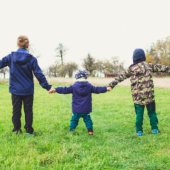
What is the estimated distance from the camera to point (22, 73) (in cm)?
394

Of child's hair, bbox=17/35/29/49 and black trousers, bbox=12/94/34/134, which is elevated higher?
child's hair, bbox=17/35/29/49

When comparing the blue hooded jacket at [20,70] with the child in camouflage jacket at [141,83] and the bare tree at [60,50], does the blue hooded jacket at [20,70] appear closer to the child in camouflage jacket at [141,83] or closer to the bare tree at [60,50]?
the child in camouflage jacket at [141,83]

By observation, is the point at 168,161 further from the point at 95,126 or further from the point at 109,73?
the point at 109,73

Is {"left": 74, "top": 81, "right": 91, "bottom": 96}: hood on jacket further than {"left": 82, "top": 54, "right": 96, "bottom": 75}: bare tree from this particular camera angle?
No

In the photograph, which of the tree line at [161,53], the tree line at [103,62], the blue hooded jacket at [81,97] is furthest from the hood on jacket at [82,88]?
the tree line at [161,53]

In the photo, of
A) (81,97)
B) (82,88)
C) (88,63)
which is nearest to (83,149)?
(81,97)

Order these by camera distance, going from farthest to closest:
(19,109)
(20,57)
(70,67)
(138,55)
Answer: (70,67) → (138,55) → (19,109) → (20,57)

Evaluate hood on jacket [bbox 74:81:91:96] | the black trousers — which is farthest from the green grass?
hood on jacket [bbox 74:81:91:96]

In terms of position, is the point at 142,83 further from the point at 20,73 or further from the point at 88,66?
the point at 88,66

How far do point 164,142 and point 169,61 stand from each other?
4987 cm

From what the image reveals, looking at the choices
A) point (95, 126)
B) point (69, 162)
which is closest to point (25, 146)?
point (69, 162)

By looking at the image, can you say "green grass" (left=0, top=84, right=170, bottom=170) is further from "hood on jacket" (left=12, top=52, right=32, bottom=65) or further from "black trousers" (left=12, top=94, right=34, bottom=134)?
"hood on jacket" (left=12, top=52, right=32, bottom=65)

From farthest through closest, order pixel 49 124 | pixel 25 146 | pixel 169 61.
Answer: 1. pixel 169 61
2. pixel 49 124
3. pixel 25 146

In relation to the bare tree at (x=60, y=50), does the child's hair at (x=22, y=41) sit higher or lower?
lower
